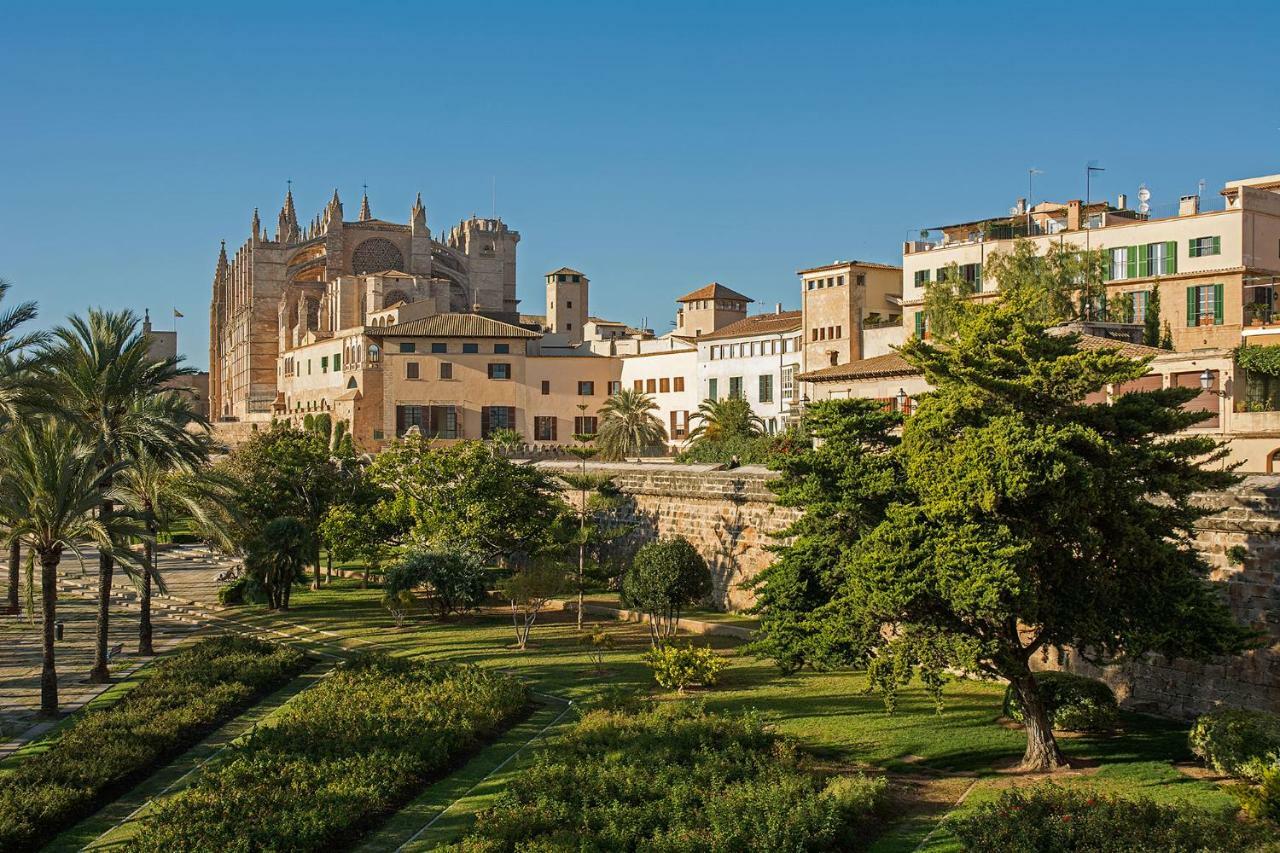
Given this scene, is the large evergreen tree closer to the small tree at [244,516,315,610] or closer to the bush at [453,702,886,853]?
the bush at [453,702,886,853]

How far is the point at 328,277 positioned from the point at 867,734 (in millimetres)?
88240

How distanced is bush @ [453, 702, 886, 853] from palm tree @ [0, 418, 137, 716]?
9.28 metres

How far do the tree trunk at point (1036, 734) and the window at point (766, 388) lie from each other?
1822 inches

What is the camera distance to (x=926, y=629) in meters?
16.2

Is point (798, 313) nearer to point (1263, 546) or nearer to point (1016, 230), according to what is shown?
point (1016, 230)

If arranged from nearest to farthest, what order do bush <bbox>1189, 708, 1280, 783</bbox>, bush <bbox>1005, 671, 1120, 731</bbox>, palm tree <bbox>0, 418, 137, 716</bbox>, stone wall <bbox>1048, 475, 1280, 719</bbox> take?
1. bush <bbox>1189, 708, 1280, 783</bbox>
2. stone wall <bbox>1048, 475, 1280, 719</bbox>
3. bush <bbox>1005, 671, 1120, 731</bbox>
4. palm tree <bbox>0, 418, 137, 716</bbox>

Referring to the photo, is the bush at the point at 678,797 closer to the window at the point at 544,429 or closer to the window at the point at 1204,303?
the window at the point at 1204,303

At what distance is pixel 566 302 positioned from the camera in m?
93.8

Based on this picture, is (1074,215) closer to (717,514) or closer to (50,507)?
(717,514)

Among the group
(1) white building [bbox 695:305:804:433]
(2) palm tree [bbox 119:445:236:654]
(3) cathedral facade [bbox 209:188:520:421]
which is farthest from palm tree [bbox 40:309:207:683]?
(3) cathedral facade [bbox 209:188:520:421]

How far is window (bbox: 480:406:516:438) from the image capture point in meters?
68.6

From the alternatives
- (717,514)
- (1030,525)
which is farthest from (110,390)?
(1030,525)

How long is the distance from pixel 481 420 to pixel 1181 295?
3799 cm

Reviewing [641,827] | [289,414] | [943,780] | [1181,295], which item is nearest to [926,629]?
[943,780]
